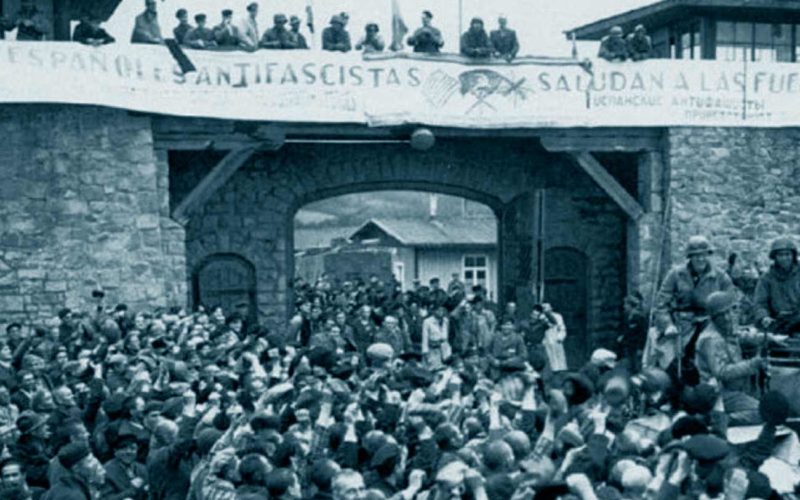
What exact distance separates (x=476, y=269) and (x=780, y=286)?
1120 inches

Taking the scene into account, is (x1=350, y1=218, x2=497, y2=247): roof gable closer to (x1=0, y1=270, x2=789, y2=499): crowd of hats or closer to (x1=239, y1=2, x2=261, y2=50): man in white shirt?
(x1=239, y1=2, x2=261, y2=50): man in white shirt

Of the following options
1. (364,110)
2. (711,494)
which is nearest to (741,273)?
(364,110)

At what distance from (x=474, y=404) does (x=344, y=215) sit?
46.4 m

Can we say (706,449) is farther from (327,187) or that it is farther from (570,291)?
(570,291)

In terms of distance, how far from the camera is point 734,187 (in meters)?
18.5

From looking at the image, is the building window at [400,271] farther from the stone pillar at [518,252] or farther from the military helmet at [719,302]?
the military helmet at [719,302]

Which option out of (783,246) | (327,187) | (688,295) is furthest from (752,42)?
(688,295)

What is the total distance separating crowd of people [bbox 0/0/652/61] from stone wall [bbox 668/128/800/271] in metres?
1.78

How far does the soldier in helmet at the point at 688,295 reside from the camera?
377 inches

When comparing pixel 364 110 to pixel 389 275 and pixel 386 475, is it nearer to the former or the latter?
pixel 386 475

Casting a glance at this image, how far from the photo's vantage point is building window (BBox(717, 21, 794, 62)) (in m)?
19.7

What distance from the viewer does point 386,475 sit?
7.10 meters

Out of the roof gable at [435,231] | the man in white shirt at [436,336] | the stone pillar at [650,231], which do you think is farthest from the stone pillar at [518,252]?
the roof gable at [435,231]

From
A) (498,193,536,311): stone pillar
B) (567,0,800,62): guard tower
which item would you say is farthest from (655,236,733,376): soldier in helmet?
(567,0,800,62): guard tower
